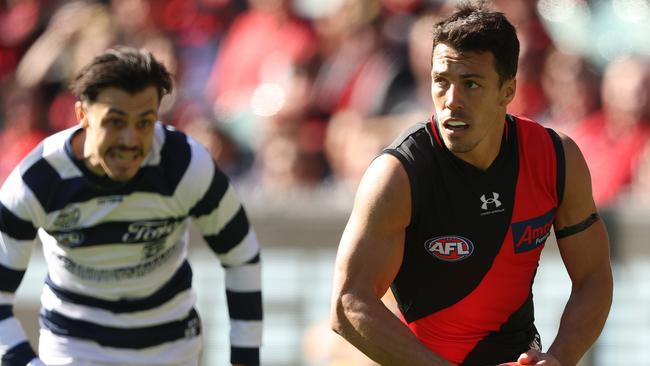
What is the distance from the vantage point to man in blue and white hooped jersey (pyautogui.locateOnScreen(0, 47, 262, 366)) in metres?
5.17

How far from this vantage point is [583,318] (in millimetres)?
4832

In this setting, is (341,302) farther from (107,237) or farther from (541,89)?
(541,89)

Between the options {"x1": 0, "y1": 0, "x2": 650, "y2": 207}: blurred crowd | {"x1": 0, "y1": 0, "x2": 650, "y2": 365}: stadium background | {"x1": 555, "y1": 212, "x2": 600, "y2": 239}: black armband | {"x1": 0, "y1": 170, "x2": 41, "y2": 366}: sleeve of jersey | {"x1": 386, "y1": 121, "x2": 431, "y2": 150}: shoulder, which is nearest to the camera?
{"x1": 386, "y1": 121, "x2": 431, "y2": 150}: shoulder

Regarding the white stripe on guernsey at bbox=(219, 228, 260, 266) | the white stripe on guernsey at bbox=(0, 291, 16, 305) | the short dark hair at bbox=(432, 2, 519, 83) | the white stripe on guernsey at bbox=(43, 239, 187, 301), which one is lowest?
the white stripe on guernsey at bbox=(0, 291, 16, 305)

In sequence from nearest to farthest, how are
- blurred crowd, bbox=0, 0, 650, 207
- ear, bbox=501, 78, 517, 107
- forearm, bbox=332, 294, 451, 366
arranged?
forearm, bbox=332, 294, 451, 366 → ear, bbox=501, 78, 517, 107 → blurred crowd, bbox=0, 0, 650, 207

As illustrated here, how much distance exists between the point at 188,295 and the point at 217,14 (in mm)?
5990

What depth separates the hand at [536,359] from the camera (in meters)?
4.58

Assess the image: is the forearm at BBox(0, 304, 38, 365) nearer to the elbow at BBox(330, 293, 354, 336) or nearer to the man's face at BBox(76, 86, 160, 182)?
the man's face at BBox(76, 86, 160, 182)

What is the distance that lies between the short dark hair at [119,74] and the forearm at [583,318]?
1.87m

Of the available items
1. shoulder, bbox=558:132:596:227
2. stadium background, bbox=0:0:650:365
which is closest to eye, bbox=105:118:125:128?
shoulder, bbox=558:132:596:227

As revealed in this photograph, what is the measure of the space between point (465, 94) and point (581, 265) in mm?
876

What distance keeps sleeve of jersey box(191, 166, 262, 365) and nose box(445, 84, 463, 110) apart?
1237 mm

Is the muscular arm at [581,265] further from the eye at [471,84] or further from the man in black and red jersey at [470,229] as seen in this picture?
the eye at [471,84]

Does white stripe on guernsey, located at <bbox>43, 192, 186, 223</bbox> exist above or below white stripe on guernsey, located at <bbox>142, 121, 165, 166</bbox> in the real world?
below
